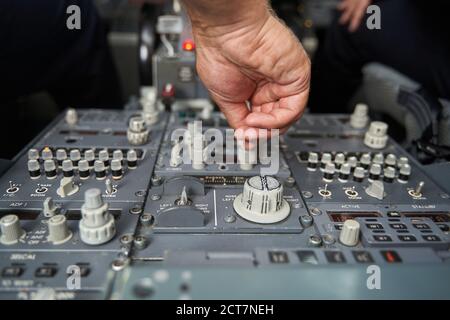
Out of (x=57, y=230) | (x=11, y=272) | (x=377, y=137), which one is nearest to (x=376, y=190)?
(x=377, y=137)

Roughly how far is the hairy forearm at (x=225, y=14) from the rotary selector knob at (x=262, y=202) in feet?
1.57

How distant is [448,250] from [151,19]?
214 centimetres

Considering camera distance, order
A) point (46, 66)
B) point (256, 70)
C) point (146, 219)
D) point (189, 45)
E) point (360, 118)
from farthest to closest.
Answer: point (46, 66), point (189, 45), point (360, 118), point (256, 70), point (146, 219)

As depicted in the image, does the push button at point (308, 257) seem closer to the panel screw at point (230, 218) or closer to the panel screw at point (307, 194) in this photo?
the panel screw at point (230, 218)

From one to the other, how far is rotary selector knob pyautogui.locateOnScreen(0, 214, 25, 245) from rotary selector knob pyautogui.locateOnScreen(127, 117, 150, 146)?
0.65m

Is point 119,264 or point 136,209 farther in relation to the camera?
point 136,209

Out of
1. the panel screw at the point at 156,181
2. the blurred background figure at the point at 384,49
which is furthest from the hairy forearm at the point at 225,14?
the blurred background figure at the point at 384,49

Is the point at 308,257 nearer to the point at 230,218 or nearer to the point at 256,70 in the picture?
the point at 230,218

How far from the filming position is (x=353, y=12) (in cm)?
263

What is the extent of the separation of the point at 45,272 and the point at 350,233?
0.83 meters

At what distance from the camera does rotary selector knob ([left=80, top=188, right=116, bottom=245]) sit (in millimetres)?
1064
